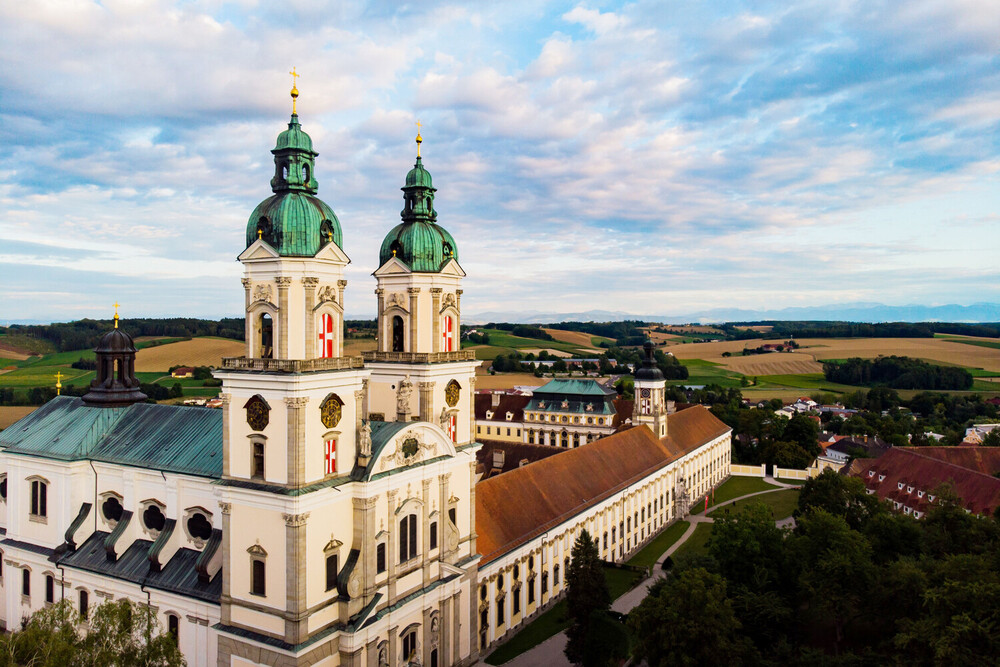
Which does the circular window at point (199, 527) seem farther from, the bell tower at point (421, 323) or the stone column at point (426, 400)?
the stone column at point (426, 400)

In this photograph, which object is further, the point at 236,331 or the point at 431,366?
the point at 236,331

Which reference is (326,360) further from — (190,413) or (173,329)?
(173,329)

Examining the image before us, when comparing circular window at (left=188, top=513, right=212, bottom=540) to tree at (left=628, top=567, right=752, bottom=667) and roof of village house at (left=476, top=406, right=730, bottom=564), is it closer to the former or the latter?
roof of village house at (left=476, top=406, right=730, bottom=564)

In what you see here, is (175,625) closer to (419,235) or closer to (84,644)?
(84,644)

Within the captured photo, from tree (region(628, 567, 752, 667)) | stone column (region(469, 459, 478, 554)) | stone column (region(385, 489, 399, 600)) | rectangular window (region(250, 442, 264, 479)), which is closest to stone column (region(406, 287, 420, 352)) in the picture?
stone column (region(469, 459, 478, 554))

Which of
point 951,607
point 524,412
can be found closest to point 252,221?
point 951,607

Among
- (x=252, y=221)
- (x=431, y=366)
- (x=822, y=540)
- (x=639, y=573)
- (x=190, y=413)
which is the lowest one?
(x=639, y=573)
